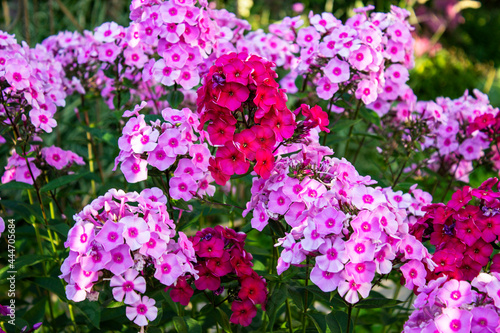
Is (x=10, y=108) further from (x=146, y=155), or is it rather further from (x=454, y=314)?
(x=454, y=314)

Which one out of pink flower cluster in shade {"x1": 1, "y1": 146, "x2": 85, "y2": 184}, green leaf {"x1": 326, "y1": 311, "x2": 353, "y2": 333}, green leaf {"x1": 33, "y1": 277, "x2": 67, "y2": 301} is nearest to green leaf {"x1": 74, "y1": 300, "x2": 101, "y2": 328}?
green leaf {"x1": 33, "y1": 277, "x2": 67, "y2": 301}

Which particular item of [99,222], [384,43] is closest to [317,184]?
[99,222]

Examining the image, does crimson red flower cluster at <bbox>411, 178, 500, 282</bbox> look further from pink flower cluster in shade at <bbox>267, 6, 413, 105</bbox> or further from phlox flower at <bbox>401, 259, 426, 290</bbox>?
pink flower cluster in shade at <bbox>267, 6, 413, 105</bbox>

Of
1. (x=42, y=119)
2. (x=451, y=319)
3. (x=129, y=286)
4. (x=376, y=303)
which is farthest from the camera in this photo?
(x=42, y=119)

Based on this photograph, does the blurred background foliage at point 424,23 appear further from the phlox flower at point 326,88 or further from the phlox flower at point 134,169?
the phlox flower at point 326,88

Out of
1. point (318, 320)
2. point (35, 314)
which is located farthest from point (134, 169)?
point (35, 314)

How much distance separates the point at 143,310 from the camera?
1536 millimetres

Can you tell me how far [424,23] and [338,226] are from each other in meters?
10.3

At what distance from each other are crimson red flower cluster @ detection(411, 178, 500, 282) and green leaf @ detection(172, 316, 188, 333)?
777mm

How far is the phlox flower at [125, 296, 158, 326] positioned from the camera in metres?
1.52

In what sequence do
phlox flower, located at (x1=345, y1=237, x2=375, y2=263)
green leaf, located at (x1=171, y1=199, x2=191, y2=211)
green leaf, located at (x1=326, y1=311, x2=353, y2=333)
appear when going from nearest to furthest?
1. phlox flower, located at (x1=345, y1=237, x2=375, y2=263)
2. green leaf, located at (x1=326, y1=311, x2=353, y2=333)
3. green leaf, located at (x1=171, y1=199, x2=191, y2=211)

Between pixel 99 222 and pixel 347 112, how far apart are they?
4.62ft

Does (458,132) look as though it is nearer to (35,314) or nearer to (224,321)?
(224,321)

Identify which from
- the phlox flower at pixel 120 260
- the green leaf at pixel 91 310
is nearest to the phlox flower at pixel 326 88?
the phlox flower at pixel 120 260
